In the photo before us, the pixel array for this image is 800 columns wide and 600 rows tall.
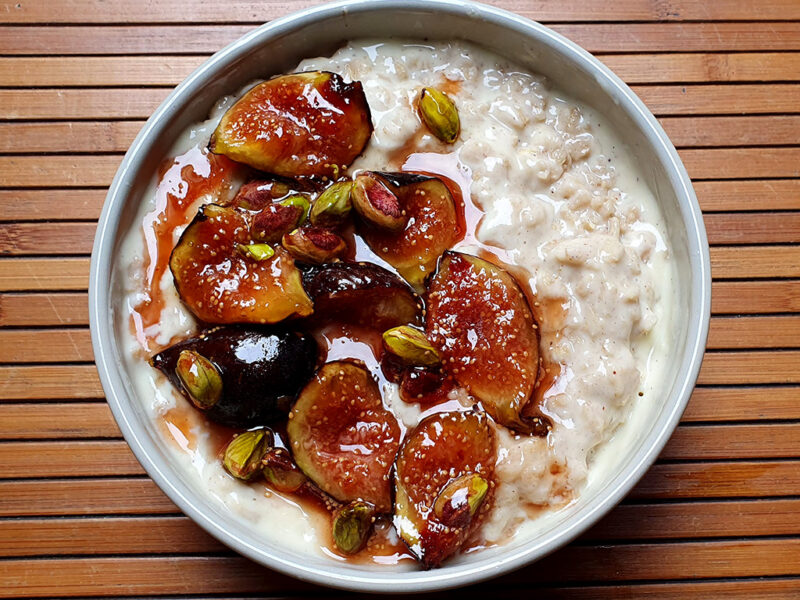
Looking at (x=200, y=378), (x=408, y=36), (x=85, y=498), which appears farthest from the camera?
(x=85, y=498)

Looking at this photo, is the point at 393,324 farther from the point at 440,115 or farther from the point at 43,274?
the point at 43,274

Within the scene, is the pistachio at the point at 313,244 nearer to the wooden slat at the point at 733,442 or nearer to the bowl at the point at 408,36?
the bowl at the point at 408,36

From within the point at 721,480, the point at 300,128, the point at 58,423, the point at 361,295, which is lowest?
the point at 58,423

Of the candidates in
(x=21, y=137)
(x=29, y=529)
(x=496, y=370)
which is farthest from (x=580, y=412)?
(x=21, y=137)

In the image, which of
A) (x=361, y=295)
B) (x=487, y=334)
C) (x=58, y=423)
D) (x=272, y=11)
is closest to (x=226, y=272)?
(x=361, y=295)

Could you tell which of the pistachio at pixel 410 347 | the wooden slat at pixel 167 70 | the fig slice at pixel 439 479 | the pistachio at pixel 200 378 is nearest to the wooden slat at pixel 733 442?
the fig slice at pixel 439 479

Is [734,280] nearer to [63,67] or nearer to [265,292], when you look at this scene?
[265,292]
